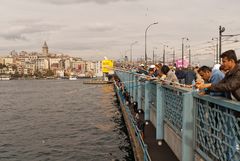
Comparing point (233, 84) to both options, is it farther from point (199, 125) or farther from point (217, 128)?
point (199, 125)

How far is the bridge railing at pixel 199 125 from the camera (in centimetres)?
508

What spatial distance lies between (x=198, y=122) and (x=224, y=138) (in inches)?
51.8

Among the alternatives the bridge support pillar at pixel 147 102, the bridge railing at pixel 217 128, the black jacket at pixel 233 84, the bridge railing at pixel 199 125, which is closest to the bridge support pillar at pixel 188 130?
the bridge railing at pixel 199 125

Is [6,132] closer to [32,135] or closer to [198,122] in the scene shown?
[32,135]

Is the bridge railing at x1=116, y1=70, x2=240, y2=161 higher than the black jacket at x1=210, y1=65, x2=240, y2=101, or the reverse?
the black jacket at x1=210, y1=65, x2=240, y2=101

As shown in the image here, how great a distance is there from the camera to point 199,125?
266 inches

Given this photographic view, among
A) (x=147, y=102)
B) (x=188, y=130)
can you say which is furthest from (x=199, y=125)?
(x=147, y=102)

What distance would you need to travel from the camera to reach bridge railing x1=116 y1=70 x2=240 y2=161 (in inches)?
200

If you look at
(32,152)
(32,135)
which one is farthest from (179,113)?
(32,135)

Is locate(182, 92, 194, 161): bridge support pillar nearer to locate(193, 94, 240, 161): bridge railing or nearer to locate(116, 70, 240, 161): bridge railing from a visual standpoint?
locate(116, 70, 240, 161): bridge railing

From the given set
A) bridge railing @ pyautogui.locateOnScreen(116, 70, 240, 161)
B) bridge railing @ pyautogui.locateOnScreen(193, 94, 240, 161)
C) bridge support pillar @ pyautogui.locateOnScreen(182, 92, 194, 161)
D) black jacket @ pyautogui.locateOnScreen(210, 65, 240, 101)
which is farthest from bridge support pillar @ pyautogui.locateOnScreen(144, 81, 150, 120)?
black jacket @ pyautogui.locateOnScreen(210, 65, 240, 101)

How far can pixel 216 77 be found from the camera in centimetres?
682

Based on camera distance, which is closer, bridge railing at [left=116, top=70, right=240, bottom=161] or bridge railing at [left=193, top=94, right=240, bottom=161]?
bridge railing at [left=193, top=94, right=240, bottom=161]

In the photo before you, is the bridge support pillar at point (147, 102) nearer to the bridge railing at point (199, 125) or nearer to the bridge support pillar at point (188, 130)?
the bridge railing at point (199, 125)
